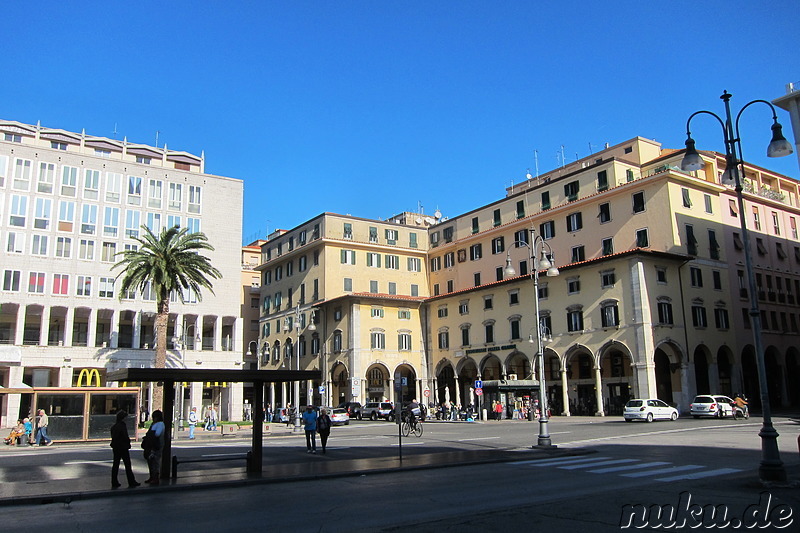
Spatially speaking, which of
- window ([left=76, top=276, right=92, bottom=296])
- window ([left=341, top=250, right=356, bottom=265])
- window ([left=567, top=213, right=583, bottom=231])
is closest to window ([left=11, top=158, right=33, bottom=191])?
window ([left=76, top=276, right=92, bottom=296])

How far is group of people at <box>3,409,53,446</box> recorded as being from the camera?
99.7 feet

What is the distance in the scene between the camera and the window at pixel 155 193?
201 ft

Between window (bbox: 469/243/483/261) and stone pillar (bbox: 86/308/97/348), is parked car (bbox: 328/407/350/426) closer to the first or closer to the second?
stone pillar (bbox: 86/308/97/348)

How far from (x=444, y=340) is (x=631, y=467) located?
161ft

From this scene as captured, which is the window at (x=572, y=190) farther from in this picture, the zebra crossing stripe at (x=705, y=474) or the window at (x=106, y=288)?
the zebra crossing stripe at (x=705, y=474)

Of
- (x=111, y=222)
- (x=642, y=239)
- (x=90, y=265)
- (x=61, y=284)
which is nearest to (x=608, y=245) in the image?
(x=642, y=239)

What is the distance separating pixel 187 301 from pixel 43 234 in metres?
13.5

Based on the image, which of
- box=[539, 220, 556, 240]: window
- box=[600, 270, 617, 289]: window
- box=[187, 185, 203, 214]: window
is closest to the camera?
box=[600, 270, 617, 289]: window

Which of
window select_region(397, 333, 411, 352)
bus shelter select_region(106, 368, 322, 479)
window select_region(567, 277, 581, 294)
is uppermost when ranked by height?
window select_region(567, 277, 581, 294)

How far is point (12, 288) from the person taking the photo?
175 ft

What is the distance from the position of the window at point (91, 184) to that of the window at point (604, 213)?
45.6 metres

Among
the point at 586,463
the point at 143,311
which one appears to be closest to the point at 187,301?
the point at 143,311

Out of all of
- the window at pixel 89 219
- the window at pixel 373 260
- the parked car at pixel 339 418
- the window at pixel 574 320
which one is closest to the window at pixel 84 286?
the window at pixel 89 219

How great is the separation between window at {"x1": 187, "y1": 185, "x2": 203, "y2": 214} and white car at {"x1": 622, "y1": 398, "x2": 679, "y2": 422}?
4427 cm
